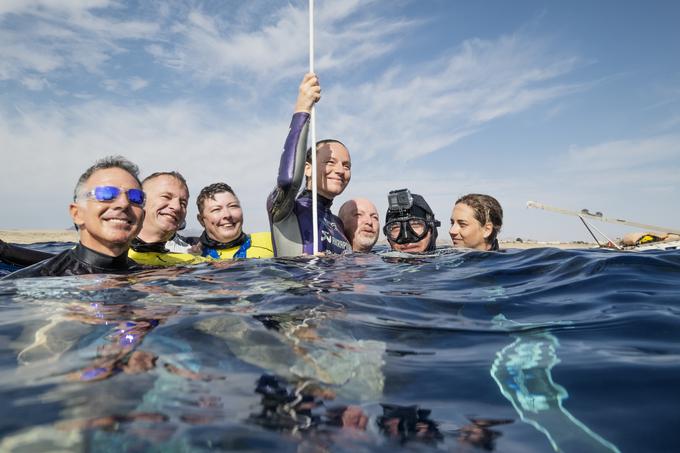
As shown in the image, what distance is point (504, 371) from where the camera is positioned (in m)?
2.16

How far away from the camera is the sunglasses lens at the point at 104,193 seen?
14.0 feet

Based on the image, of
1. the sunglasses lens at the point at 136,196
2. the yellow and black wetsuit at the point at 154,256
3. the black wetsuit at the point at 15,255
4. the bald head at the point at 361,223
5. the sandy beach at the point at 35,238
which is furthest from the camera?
the sandy beach at the point at 35,238

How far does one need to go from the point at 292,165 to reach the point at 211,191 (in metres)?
1.86

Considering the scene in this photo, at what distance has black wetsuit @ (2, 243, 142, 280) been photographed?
169 inches

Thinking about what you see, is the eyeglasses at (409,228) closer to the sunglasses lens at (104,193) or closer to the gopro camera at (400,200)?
the gopro camera at (400,200)

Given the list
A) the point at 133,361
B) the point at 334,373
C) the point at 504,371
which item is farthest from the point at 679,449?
the point at 133,361

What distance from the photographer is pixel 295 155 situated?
542 cm

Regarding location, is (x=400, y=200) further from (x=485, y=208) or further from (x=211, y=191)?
(x=211, y=191)

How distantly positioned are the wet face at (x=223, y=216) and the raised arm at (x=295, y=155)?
95 centimetres

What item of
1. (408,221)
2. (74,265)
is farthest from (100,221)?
(408,221)

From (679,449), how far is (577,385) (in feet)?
1.74

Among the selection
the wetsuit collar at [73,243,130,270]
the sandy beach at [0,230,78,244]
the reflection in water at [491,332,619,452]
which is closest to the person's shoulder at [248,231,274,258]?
the wetsuit collar at [73,243,130,270]

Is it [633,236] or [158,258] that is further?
[633,236]

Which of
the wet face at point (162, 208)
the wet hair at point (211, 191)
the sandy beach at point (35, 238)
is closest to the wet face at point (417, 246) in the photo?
the wet hair at point (211, 191)
